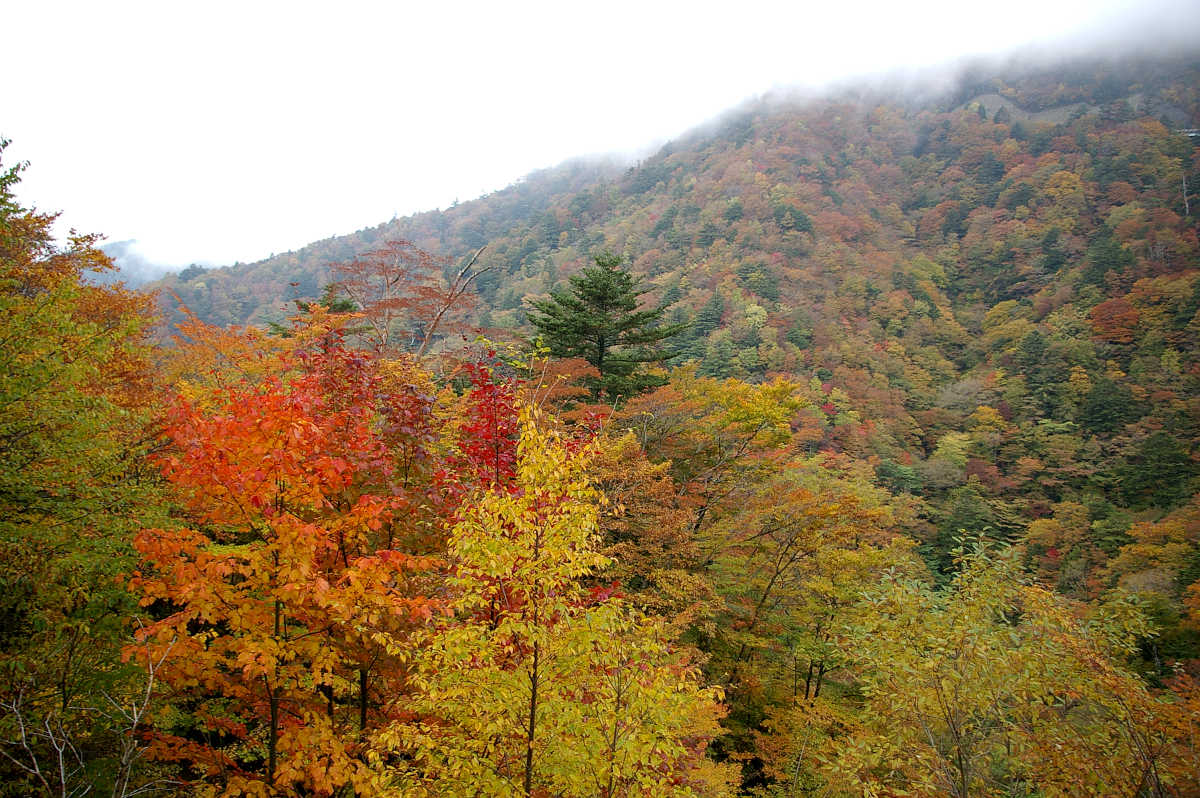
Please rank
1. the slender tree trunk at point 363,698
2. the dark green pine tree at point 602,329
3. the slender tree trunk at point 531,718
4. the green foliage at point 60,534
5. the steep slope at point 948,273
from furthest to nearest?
the steep slope at point 948,273 < the dark green pine tree at point 602,329 < the slender tree trunk at point 363,698 < the green foliage at point 60,534 < the slender tree trunk at point 531,718

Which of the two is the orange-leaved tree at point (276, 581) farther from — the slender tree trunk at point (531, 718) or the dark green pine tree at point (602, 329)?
the dark green pine tree at point (602, 329)

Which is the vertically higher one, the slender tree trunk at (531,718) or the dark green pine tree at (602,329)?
the dark green pine tree at (602,329)

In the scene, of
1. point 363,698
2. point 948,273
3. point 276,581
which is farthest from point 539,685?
point 948,273

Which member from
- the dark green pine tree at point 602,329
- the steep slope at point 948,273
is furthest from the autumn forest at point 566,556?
the steep slope at point 948,273

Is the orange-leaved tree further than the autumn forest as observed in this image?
No

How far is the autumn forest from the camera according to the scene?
4617 mm

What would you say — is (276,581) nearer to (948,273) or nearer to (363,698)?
(363,698)

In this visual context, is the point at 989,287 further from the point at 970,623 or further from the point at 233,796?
the point at 233,796

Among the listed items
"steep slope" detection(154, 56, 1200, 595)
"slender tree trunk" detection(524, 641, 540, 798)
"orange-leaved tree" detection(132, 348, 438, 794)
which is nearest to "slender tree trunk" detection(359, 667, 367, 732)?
"orange-leaved tree" detection(132, 348, 438, 794)

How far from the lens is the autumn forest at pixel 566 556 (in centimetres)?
462

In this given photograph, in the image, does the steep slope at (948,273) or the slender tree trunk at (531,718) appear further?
the steep slope at (948,273)

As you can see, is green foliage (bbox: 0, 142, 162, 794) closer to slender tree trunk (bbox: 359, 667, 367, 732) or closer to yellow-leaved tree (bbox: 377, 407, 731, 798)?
slender tree trunk (bbox: 359, 667, 367, 732)

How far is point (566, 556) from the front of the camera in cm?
488

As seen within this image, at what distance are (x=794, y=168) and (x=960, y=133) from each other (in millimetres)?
39295
